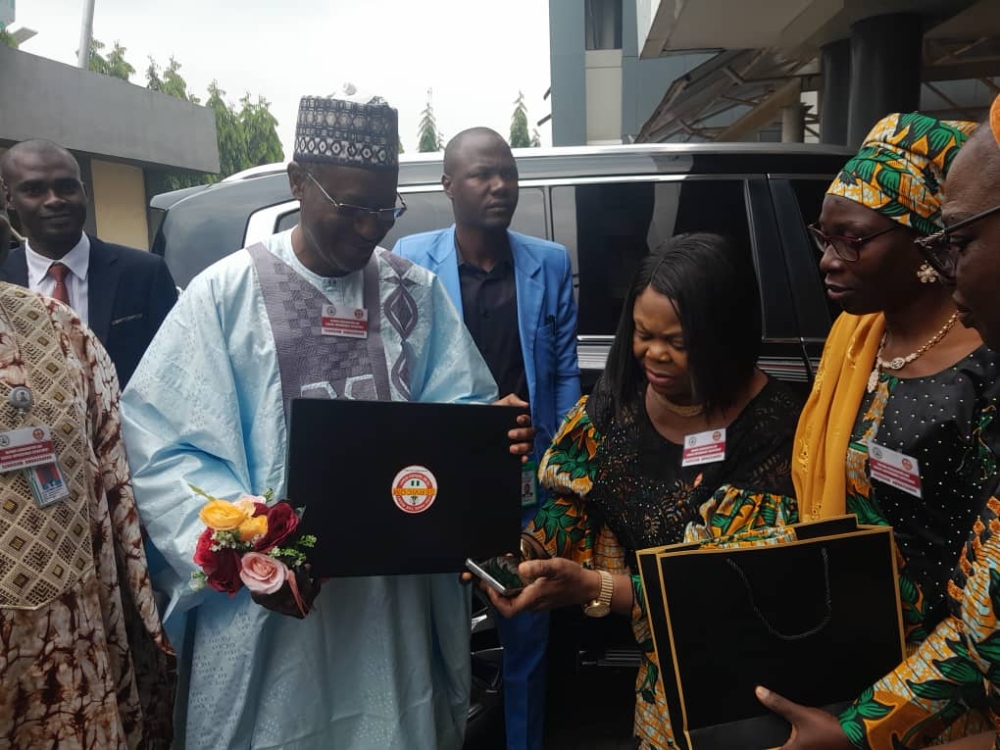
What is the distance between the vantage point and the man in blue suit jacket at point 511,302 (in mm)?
2781

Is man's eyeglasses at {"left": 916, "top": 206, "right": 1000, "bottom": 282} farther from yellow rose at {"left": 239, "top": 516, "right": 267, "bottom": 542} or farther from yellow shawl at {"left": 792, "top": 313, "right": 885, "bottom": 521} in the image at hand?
yellow rose at {"left": 239, "top": 516, "right": 267, "bottom": 542}

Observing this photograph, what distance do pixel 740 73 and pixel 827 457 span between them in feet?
27.0

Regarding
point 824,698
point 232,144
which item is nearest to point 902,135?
point 824,698

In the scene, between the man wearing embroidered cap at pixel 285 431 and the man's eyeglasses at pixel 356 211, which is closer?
the man wearing embroidered cap at pixel 285 431

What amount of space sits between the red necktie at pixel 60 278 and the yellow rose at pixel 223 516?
71.4 inches

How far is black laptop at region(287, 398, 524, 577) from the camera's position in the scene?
1.63 m

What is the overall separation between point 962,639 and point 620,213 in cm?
259

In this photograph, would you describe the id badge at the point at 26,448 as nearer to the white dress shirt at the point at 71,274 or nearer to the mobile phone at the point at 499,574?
the mobile phone at the point at 499,574

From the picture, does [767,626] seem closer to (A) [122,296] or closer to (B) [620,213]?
(B) [620,213]

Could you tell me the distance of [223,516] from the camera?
1531mm

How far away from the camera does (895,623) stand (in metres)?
1.41

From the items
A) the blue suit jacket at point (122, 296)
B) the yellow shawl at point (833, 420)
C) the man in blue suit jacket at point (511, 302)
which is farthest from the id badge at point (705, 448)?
the blue suit jacket at point (122, 296)

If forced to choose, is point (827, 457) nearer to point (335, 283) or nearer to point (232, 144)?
point (335, 283)

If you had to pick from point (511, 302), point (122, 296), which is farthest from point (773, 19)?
point (122, 296)
